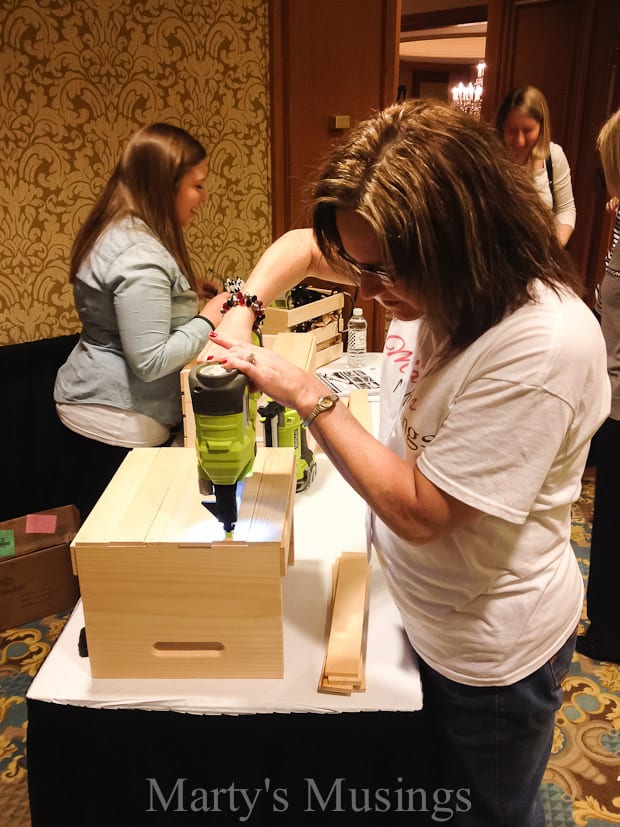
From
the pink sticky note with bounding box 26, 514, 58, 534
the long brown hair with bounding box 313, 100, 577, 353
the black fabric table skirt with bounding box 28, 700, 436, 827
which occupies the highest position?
the long brown hair with bounding box 313, 100, 577, 353

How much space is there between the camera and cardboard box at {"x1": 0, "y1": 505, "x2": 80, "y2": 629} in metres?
2.48

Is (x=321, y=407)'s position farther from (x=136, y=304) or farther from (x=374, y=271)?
(x=136, y=304)

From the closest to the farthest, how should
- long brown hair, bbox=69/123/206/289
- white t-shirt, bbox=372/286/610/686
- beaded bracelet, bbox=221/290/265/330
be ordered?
1. white t-shirt, bbox=372/286/610/686
2. beaded bracelet, bbox=221/290/265/330
3. long brown hair, bbox=69/123/206/289

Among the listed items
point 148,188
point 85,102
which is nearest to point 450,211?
point 148,188

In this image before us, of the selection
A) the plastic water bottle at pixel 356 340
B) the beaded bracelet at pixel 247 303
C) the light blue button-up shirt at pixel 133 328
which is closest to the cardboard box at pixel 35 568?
the light blue button-up shirt at pixel 133 328

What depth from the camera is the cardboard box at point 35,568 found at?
8.15 feet

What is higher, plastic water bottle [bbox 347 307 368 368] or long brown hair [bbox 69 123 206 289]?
long brown hair [bbox 69 123 206 289]

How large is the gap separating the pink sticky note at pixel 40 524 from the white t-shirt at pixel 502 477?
1.70m

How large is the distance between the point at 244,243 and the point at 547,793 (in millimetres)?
2444

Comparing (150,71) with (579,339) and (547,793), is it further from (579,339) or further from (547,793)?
(547,793)

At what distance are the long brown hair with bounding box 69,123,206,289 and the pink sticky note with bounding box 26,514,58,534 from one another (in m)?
0.92

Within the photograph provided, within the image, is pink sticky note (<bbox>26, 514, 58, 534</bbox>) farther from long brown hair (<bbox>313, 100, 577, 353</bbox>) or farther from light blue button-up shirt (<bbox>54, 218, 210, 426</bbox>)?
long brown hair (<bbox>313, 100, 577, 353</bbox>)

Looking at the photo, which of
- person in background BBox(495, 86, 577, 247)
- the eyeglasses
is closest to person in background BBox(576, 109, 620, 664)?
the eyeglasses

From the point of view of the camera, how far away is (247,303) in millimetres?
1377
